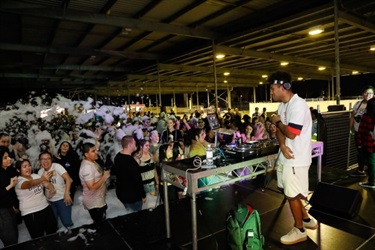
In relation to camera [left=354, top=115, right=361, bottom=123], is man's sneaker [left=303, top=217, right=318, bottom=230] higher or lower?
lower

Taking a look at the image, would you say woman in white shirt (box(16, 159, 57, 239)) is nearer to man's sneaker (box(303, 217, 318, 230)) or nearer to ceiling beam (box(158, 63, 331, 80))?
man's sneaker (box(303, 217, 318, 230))

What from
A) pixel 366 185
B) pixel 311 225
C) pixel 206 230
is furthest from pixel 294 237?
pixel 366 185

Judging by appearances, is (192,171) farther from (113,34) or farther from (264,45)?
(264,45)

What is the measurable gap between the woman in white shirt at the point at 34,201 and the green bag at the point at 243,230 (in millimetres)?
2690

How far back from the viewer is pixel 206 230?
351cm

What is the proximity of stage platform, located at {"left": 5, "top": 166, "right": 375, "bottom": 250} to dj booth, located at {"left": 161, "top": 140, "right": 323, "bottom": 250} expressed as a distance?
1.29ft

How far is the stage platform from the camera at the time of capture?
3.08 m

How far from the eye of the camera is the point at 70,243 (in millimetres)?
3336

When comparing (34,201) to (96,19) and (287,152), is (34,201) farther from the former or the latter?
(96,19)

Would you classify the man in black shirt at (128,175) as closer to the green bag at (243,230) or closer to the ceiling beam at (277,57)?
the green bag at (243,230)

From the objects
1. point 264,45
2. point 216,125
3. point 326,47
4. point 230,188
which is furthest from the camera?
point 326,47

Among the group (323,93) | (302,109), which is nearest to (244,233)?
(302,109)

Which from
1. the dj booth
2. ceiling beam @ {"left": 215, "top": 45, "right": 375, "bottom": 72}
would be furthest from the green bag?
ceiling beam @ {"left": 215, "top": 45, "right": 375, "bottom": 72}

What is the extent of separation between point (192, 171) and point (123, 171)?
1.52 m
